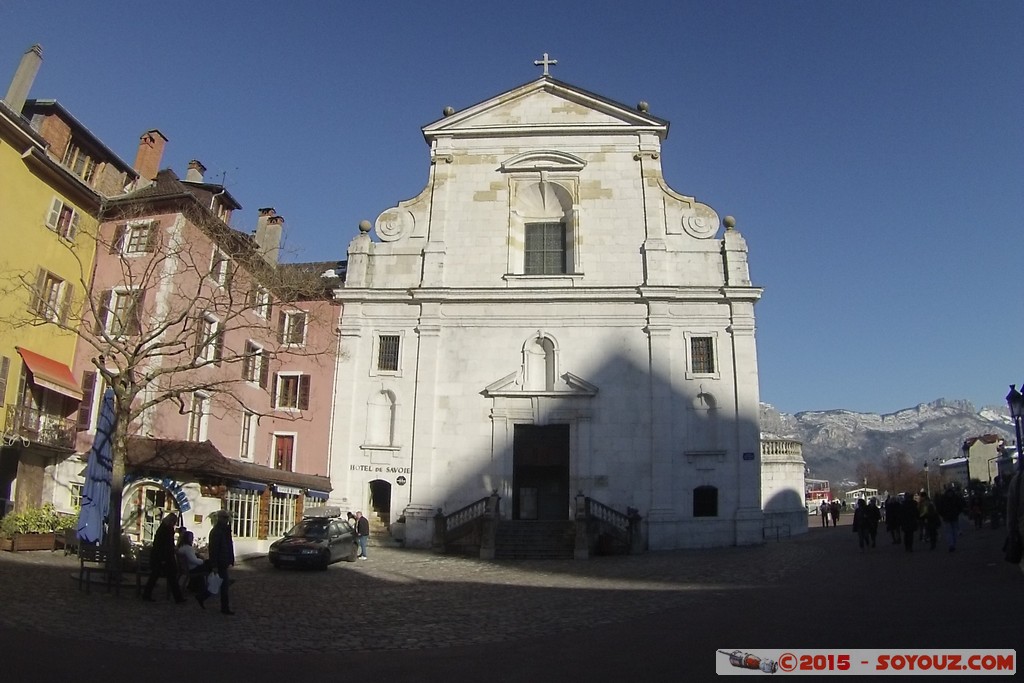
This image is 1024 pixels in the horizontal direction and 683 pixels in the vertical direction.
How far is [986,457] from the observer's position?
292 ft

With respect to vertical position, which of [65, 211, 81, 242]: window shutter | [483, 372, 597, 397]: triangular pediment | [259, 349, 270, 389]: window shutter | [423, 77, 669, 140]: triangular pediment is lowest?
[483, 372, 597, 397]: triangular pediment

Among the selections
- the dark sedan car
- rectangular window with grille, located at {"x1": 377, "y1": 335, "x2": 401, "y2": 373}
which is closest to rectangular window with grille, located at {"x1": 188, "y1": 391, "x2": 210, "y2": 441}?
rectangular window with grille, located at {"x1": 377, "y1": 335, "x2": 401, "y2": 373}

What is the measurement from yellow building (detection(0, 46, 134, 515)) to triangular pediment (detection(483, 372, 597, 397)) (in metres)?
14.6

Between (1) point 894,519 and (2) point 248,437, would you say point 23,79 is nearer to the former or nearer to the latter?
(2) point 248,437

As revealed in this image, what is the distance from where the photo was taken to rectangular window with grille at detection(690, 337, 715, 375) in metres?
30.4

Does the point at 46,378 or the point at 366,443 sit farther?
the point at 366,443

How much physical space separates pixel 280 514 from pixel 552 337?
12146 millimetres

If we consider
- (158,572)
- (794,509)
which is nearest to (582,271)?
(794,509)

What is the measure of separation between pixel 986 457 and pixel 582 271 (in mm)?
78977

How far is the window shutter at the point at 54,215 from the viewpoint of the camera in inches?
1036

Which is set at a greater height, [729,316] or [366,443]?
[729,316]

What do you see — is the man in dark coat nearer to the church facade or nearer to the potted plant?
the potted plant

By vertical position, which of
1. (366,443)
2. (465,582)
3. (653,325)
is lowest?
(465,582)

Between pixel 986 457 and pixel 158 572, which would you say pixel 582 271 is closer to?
pixel 158 572
